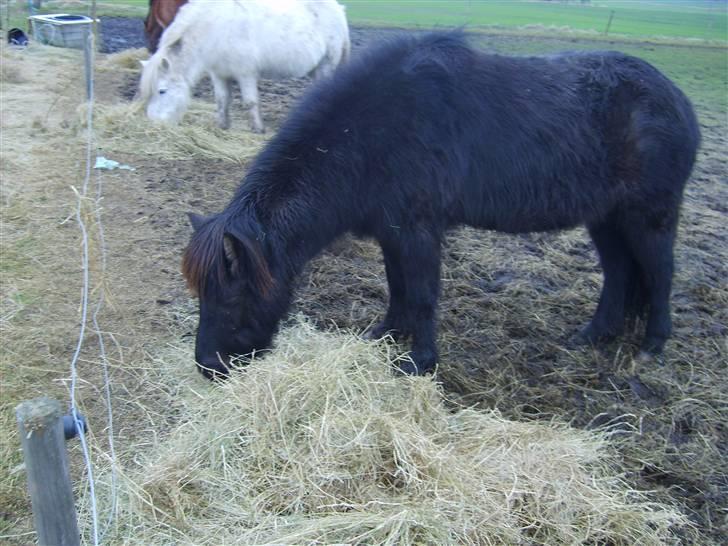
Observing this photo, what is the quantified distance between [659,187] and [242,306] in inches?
95.7

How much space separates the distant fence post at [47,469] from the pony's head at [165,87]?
7.07 meters

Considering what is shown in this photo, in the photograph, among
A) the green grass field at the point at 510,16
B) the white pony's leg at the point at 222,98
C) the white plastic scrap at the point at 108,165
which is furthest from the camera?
the green grass field at the point at 510,16

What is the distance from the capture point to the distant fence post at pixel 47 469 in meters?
1.48

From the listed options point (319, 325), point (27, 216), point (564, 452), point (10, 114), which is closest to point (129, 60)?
point (10, 114)

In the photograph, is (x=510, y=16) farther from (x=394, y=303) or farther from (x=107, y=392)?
(x=107, y=392)

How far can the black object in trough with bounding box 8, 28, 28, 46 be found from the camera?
13438mm

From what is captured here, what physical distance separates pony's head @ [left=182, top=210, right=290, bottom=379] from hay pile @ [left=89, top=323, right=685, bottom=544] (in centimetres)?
24

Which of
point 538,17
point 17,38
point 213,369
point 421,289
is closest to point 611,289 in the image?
point 421,289

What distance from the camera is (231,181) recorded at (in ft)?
21.6

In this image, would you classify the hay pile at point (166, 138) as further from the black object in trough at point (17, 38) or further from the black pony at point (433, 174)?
the black object in trough at point (17, 38)

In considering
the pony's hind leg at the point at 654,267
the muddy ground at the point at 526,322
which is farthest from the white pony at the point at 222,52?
the pony's hind leg at the point at 654,267

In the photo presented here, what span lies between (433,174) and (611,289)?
1560 mm

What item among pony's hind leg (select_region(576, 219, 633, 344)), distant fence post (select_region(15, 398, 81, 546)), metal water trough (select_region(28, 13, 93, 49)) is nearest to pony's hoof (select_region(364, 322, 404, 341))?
pony's hind leg (select_region(576, 219, 633, 344))

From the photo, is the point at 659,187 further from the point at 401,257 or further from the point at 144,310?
the point at 144,310
